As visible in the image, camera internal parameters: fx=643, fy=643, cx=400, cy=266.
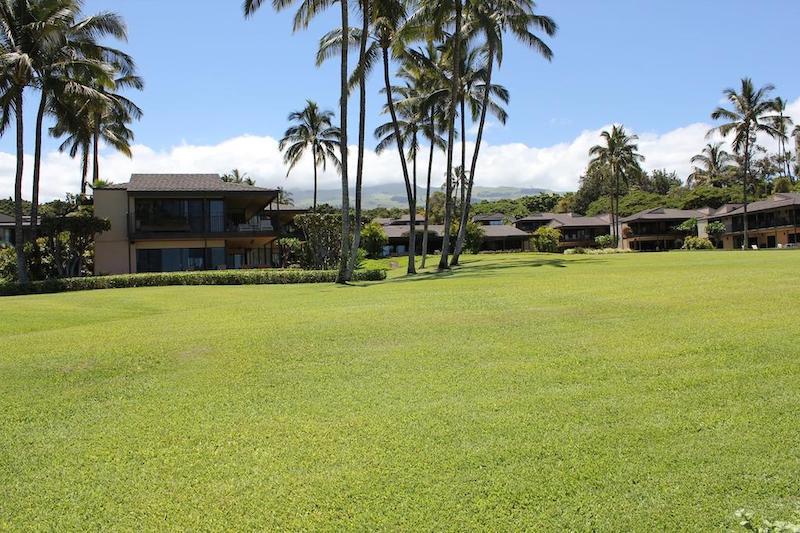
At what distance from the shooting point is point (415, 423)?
6566 mm

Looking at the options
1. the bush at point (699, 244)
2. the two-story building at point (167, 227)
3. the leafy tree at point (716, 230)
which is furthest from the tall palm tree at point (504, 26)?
the leafy tree at point (716, 230)

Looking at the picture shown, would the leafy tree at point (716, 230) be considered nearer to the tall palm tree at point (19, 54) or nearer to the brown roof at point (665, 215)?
the brown roof at point (665, 215)

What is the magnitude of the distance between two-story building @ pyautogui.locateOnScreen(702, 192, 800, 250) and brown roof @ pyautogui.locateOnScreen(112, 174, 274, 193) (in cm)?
4909

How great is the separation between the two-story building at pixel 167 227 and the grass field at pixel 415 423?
25711 millimetres

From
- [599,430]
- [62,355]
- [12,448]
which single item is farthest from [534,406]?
[62,355]

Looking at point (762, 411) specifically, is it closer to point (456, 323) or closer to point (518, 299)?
point (456, 323)

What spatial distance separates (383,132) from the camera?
4072 cm

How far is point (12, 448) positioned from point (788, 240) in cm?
7161

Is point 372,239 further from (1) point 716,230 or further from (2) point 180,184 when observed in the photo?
(1) point 716,230

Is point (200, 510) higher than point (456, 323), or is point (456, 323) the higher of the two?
point (456, 323)

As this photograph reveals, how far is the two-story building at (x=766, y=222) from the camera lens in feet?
204

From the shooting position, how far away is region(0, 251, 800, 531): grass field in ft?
16.4

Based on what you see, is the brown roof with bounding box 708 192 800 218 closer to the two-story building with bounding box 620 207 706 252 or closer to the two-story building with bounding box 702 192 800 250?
the two-story building with bounding box 702 192 800 250

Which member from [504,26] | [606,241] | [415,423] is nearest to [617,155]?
[606,241]
